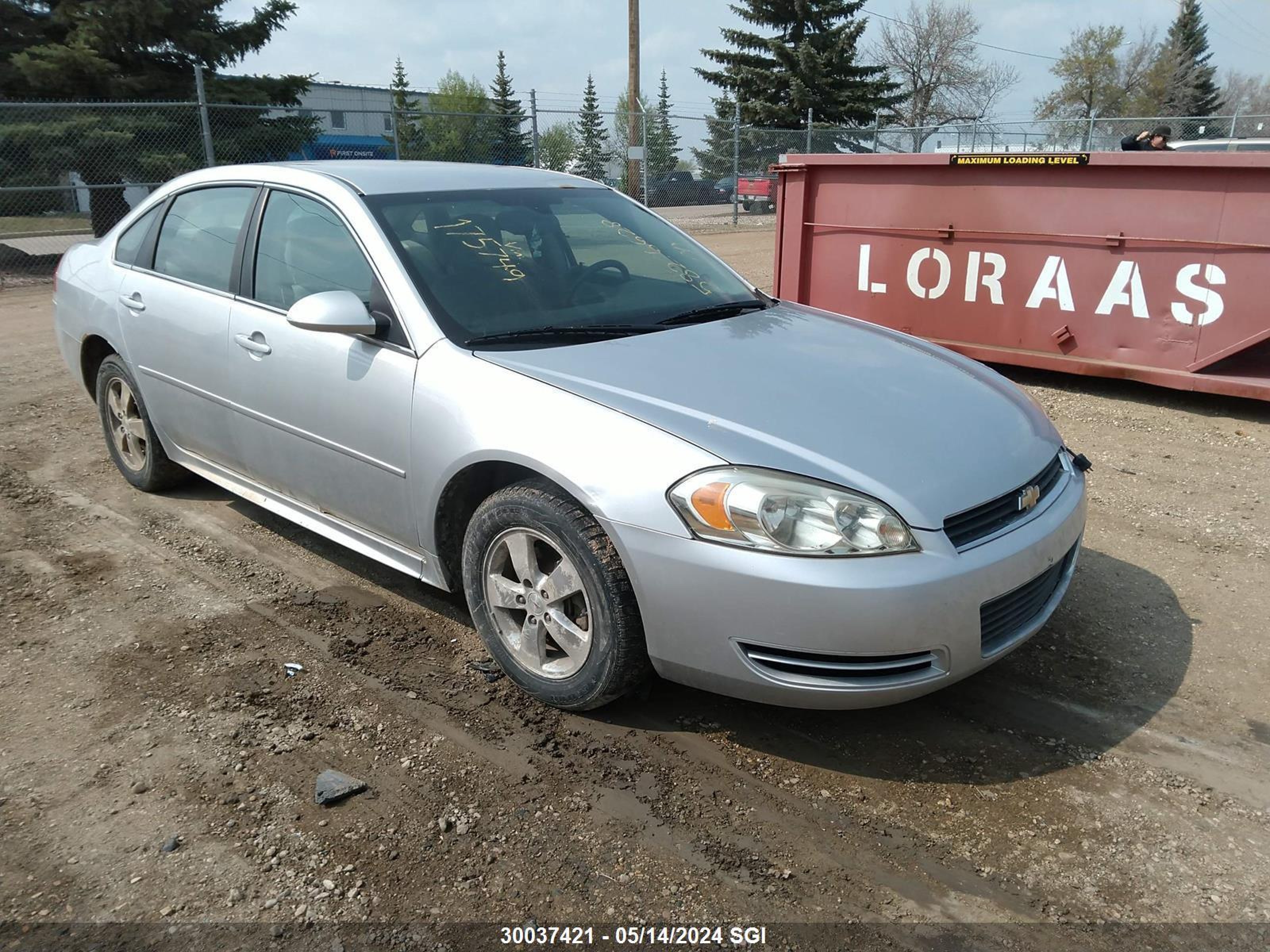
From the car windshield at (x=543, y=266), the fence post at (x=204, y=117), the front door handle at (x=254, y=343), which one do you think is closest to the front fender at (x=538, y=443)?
the car windshield at (x=543, y=266)

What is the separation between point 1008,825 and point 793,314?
220 centimetres

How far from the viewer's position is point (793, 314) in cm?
409

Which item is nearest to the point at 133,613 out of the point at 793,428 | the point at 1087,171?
the point at 793,428

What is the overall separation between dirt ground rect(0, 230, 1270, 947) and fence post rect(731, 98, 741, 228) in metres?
20.6

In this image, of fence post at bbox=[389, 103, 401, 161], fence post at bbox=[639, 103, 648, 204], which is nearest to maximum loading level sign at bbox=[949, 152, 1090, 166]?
fence post at bbox=[389, 103, 401, 161]

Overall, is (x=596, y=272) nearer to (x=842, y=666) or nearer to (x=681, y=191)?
(x=842, y=666)

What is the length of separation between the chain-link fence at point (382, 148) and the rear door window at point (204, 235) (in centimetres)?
540

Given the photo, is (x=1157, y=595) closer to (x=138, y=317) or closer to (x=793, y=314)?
(x=793, y=314)

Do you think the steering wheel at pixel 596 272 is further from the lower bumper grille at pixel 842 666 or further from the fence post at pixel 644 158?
the fence post at pixel 644 158

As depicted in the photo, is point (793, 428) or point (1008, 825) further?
point (793, 428)

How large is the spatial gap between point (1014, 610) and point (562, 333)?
1.72 metres

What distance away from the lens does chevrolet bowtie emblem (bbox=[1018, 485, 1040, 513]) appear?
295 cm

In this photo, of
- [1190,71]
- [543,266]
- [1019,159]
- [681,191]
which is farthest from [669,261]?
[1190,71]

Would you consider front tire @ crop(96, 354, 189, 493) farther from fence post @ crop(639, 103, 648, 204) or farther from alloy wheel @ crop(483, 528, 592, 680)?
fence post @ crop(639, 103, 648, 204)
